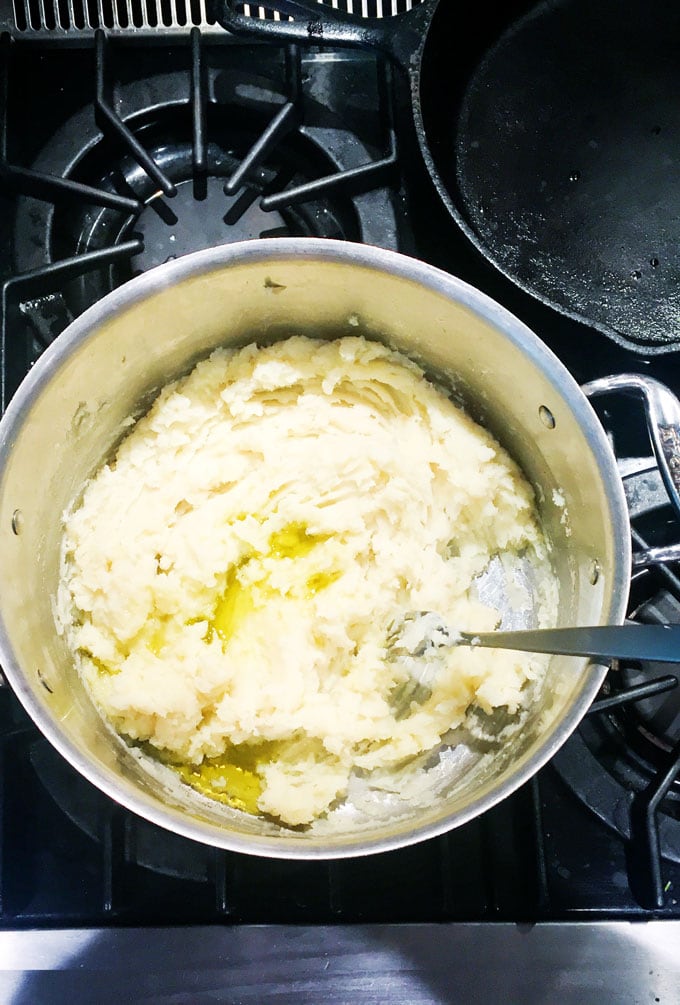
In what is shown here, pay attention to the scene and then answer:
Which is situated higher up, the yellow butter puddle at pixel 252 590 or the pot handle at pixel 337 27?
the pot handle at pixel 337 27

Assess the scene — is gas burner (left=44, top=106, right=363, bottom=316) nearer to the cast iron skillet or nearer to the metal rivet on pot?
the cast iron skillet

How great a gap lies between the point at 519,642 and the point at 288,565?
393 mm

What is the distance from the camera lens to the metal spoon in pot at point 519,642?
0.90 meters

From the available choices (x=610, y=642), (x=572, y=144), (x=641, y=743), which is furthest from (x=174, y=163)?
(x=641, y=743)

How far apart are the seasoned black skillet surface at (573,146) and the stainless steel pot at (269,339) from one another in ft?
0.92

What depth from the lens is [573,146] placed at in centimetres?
144

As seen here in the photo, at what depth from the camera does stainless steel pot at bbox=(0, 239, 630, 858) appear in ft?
3.32

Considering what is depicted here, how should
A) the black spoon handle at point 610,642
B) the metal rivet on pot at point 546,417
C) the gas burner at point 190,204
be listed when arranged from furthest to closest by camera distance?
the gas burner at point 190,204 < the metal rivet on pot at point 546,417 < the black spoon handle at point 610,642

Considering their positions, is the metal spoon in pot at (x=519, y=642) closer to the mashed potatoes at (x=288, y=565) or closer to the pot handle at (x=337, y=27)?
the mashed potatoes at (x=288, y=565)

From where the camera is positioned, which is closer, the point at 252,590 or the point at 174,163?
the point at 252,590

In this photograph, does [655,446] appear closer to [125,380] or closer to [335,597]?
[335,597]

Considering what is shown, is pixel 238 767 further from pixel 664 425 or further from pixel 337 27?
pixel 337 27

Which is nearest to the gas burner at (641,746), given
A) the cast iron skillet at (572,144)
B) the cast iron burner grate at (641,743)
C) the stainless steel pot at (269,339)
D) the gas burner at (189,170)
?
the cast iron burner grate at (641,743)

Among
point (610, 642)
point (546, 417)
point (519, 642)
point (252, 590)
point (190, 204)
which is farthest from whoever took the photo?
point (190, 204)
